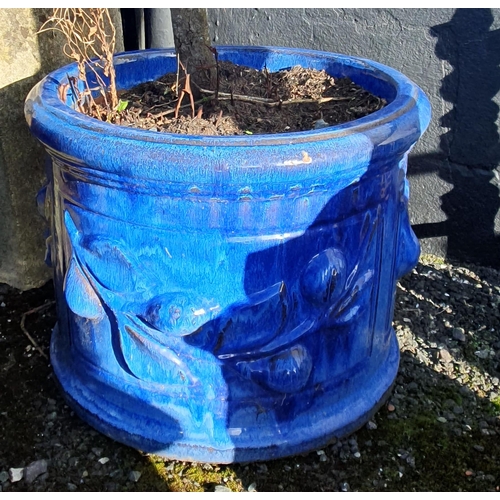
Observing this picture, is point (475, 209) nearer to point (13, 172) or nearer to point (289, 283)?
point (289, 283)

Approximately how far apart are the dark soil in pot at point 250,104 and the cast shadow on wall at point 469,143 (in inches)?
27.7

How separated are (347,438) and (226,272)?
2.58 ft

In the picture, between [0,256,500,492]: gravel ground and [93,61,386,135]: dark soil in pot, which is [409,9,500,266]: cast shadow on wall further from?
[93,61,386,135]: dark soil in pot

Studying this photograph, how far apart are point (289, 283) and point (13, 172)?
1.40m

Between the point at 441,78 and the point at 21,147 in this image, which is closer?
the point at 21,147

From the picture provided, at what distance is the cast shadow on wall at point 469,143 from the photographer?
9.03 feet

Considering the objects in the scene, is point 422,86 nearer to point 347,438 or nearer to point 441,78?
point 441,78

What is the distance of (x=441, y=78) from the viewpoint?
9.42ft

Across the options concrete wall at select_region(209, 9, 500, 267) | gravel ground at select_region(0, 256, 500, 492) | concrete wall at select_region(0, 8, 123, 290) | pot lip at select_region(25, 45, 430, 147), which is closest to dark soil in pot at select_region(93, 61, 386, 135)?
pot lip at select_region(25, 45, 430, 147)

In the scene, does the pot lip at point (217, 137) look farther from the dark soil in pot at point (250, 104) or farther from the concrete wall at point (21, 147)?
the concrete wall at point (21, 147)

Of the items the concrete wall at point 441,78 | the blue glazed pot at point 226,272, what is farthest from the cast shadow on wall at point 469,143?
the blue glazed pot at point 226,272

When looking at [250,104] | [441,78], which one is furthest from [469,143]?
[250,104]

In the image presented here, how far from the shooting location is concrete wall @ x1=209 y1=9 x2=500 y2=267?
2783mm

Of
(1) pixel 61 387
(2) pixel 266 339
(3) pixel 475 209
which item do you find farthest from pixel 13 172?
(3) pixel 475 209
